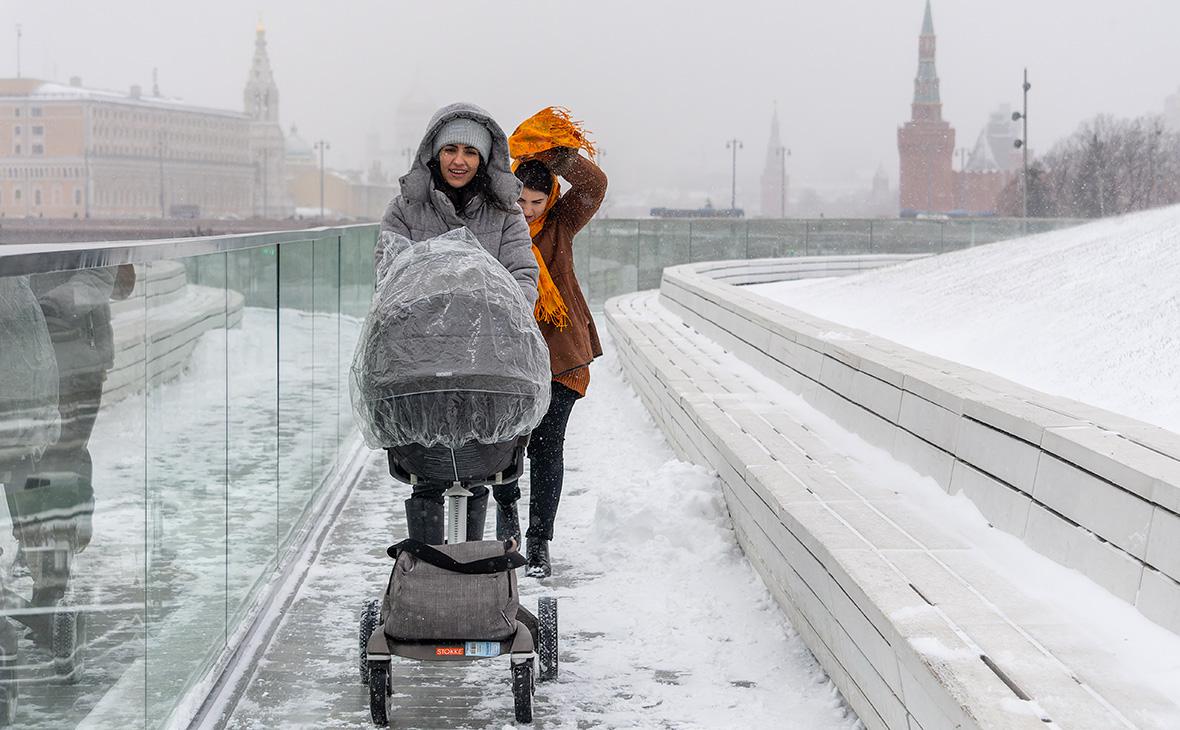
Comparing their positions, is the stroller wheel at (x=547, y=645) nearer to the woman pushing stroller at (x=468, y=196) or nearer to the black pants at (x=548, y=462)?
the woman pushing stroller at (x=468, y=196)

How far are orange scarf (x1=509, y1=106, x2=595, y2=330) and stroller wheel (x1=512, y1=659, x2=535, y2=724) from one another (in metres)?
2.03

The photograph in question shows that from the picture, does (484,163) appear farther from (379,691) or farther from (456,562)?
(379,691)

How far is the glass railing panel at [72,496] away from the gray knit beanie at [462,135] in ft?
→ 4.49

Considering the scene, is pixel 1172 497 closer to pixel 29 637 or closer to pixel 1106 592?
pixel 1106 592

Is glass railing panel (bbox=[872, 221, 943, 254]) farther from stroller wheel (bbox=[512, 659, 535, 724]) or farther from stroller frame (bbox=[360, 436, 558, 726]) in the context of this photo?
stroller wheel (bbox=[512, 659, 535, 724])

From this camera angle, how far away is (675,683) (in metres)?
4.89

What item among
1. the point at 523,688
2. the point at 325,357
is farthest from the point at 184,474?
the point at 325,357

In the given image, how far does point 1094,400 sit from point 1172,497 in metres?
2.95

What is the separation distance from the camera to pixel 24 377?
295 centimetres

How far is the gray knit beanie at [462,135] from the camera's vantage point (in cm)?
487

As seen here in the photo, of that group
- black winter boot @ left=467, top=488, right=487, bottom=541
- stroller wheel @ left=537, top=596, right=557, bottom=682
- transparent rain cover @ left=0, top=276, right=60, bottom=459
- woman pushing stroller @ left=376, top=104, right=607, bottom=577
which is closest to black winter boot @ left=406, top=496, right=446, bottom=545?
black winter boot @ left=467, top=488, right=487, bottom=541

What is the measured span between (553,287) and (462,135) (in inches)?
54.6

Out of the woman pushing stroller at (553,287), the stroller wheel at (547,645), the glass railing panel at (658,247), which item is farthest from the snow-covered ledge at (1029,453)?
the glass railing panel at (658,247)

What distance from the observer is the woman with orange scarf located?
20.2 feet
